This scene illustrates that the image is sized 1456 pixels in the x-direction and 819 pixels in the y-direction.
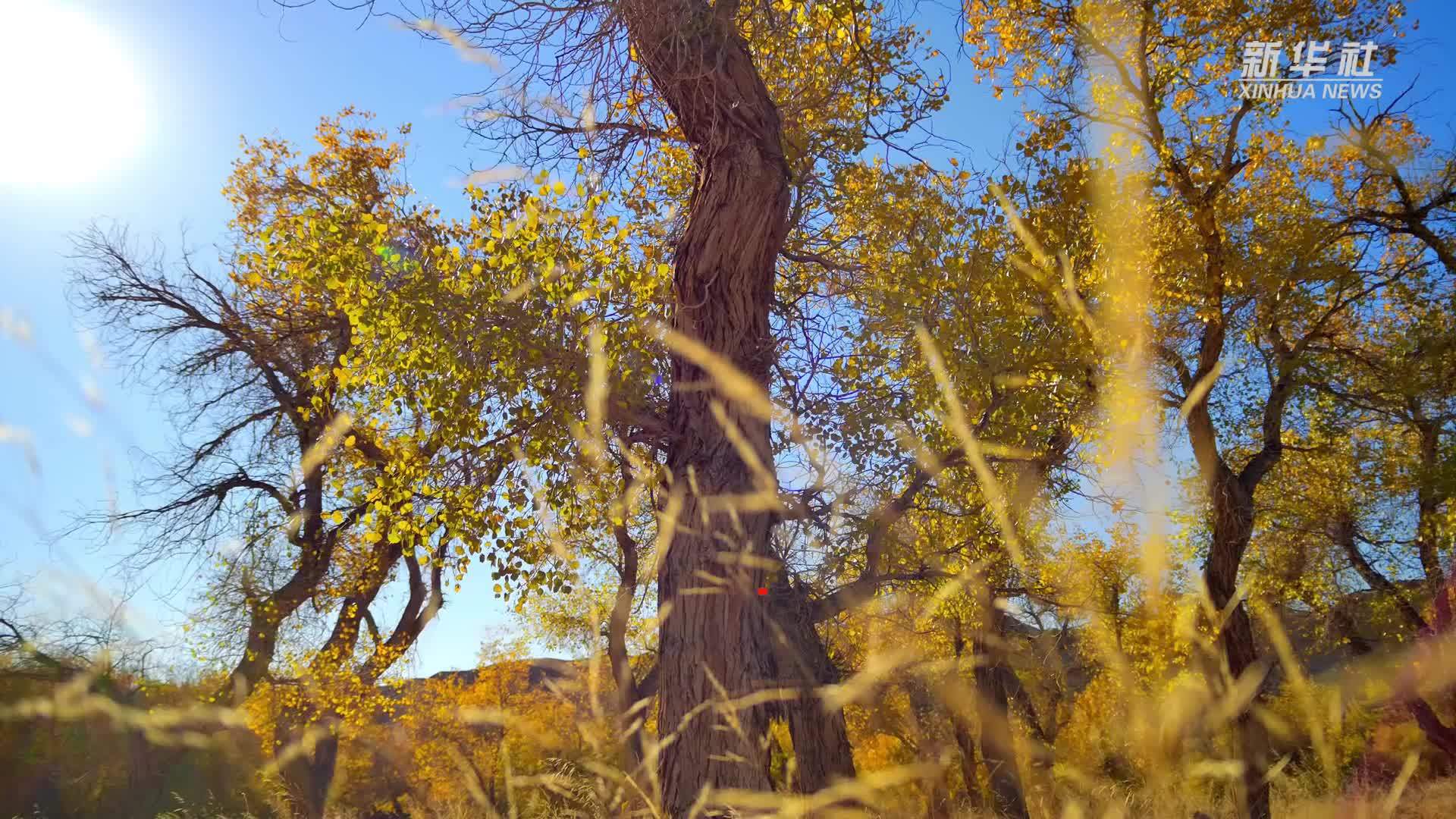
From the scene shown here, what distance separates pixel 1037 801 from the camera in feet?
15.5

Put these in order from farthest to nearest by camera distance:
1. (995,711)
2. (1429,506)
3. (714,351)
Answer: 1. (1429,506)
2. (995,711)
3. (714,351)

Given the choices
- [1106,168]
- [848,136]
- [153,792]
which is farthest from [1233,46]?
[153,792]

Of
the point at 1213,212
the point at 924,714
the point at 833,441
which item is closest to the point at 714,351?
the point at 833,441

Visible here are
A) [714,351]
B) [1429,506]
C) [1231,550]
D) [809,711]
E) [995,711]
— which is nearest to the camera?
[714,351]

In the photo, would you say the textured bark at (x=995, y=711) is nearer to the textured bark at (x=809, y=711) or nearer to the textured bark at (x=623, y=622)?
the textured bark at (x=809, y=711)

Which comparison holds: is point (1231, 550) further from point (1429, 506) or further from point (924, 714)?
point (924, 714)

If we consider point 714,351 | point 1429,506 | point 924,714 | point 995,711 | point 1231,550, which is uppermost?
point 1429,506

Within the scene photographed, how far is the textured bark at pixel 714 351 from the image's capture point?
19.9 ft

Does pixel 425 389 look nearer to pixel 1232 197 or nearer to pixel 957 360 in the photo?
pixel 957 360

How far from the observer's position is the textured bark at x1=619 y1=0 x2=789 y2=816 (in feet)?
19.9

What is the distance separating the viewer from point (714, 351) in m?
6.83

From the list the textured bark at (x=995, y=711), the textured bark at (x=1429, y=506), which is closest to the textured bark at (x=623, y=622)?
the textured bark at (x=995, y=711)

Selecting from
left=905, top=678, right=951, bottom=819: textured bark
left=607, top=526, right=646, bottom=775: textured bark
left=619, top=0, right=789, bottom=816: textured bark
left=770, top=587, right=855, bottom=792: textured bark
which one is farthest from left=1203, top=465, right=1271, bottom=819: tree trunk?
left=607, top=526, right=646, bottom=775: textured bark

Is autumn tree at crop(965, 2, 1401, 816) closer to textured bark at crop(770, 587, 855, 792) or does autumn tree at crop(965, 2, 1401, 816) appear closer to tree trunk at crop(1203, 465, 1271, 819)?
tree trunk at crop(1203, 465, 1271, 819)
